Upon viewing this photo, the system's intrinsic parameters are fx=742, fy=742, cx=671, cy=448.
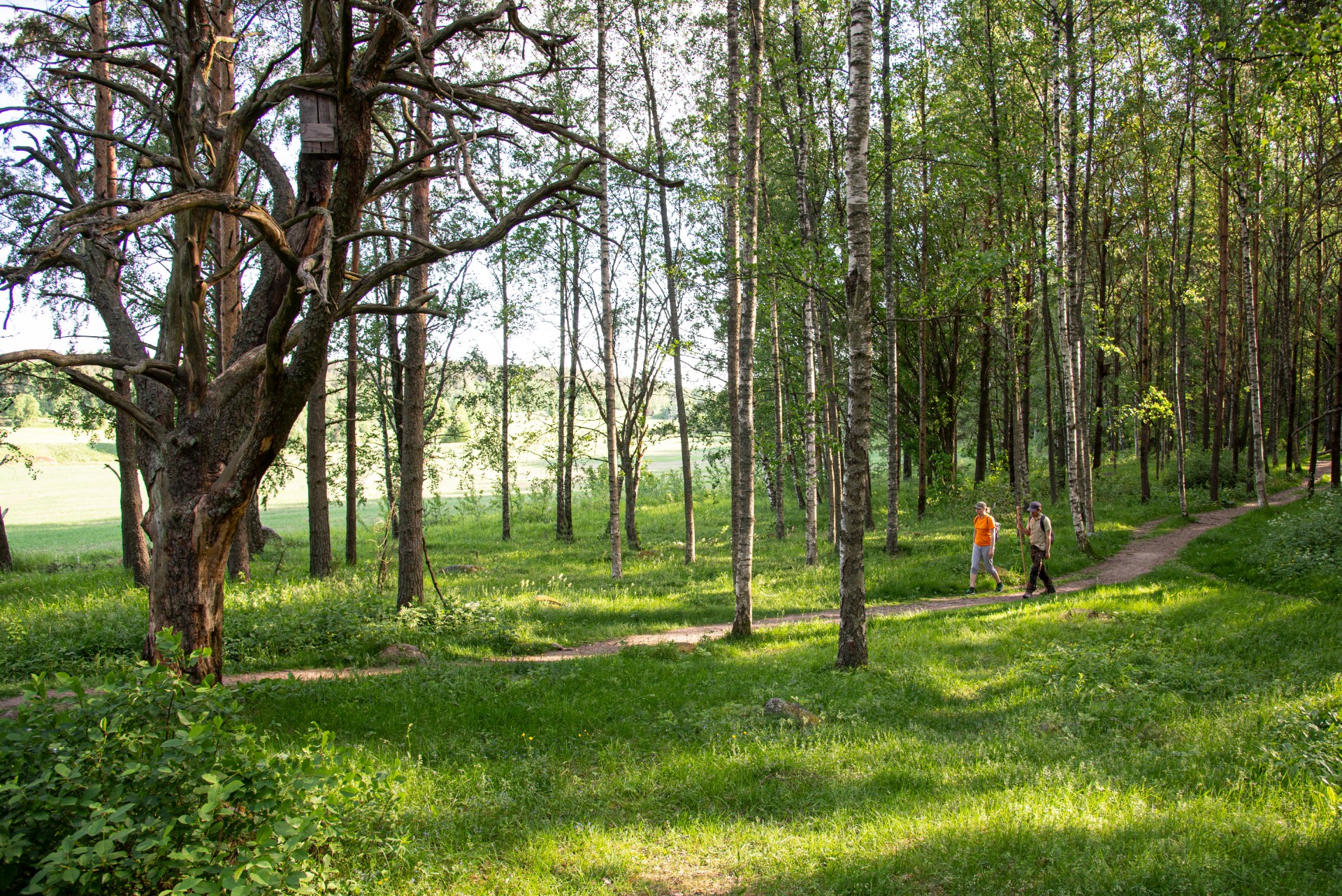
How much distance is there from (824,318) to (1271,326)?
2727 cm

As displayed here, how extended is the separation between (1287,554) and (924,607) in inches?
288

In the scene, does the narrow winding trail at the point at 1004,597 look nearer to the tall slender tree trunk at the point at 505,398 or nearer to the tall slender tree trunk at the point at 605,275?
the tall slender tree trunk at the point at 605,275

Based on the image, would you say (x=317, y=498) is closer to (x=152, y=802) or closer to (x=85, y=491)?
(x=152, y=802)

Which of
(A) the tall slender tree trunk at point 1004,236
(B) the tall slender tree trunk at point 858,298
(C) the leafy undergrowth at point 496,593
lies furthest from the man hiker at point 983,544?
(B) the tall slender tree trunk at point 858,298

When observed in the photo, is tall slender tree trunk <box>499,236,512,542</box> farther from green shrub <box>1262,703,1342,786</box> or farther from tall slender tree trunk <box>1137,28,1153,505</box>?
green shrub <box>1262,703,1342,786</box>

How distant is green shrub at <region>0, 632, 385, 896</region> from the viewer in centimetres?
354

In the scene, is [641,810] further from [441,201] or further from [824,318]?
[441,201]

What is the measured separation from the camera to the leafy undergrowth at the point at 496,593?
1079 cm

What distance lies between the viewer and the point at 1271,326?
3334cm

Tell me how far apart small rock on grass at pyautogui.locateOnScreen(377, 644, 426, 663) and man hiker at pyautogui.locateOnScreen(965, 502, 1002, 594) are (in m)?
11.1

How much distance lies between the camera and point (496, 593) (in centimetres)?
1534

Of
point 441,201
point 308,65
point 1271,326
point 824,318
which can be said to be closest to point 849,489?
point 308,65

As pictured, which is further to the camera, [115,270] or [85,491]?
[85,491]

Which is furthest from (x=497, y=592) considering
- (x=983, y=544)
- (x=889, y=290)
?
(x=889, y=290)
